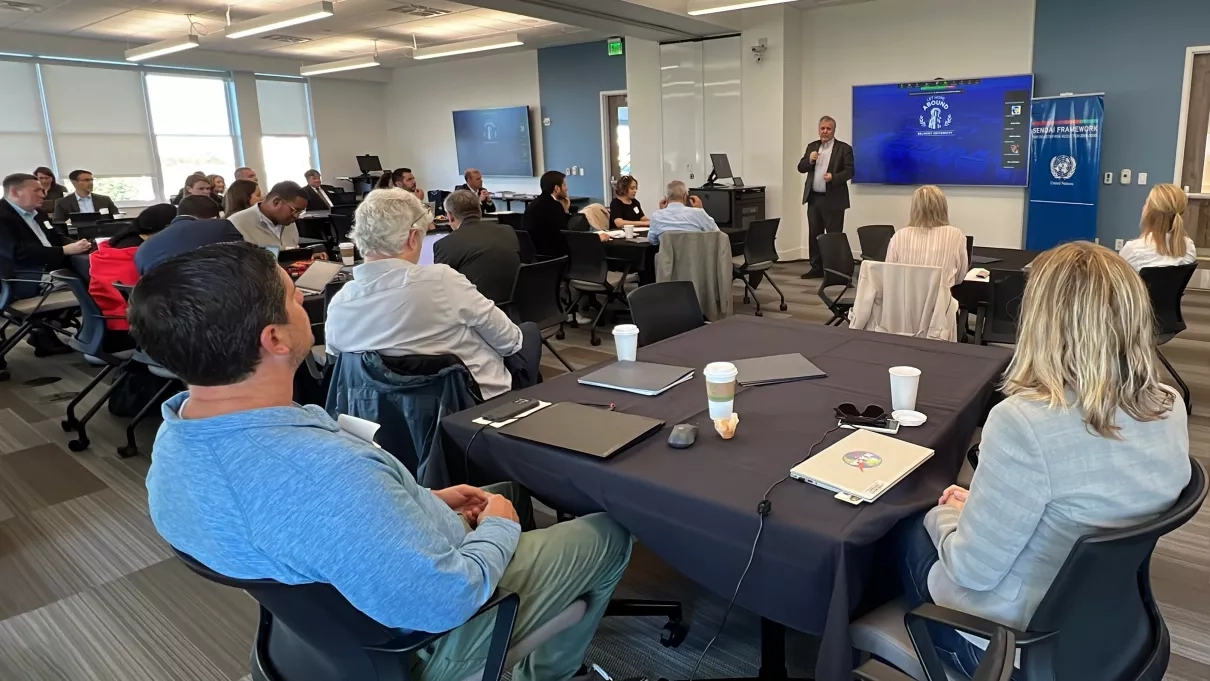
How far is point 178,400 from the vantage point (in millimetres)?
1307

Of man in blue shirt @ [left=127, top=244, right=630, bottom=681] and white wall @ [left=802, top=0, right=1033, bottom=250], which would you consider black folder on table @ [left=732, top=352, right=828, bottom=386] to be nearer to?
man in blue shirt @ [left=127, top=244, right=630, bottom=681]

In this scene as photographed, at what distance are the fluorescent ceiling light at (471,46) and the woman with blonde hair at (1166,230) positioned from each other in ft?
26.2

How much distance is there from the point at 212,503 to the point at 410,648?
1.27 feet

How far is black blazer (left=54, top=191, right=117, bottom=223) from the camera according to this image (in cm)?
834

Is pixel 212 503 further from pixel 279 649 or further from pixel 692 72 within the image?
pixel 692 72

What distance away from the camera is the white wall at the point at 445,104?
12188mm

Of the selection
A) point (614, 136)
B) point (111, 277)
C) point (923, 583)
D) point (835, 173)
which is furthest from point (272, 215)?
point (614, 136)

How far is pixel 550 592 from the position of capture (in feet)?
5.09

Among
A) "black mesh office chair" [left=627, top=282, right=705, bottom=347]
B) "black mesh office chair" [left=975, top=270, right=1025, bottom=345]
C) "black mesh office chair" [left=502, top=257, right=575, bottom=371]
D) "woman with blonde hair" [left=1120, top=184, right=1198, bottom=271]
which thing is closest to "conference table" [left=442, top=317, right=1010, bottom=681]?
"black mesh office chair" [left=627, top=282, right=705, bottom=347]

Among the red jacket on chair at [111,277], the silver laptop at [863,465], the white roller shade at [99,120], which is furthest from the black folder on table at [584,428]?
the white roller shade at [99,120]

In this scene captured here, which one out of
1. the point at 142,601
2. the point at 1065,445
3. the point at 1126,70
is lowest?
the point at 142,601

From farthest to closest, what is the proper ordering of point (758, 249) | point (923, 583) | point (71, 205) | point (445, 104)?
point (445, 104), point (71, 205), point (758, 249), point (923, 583)

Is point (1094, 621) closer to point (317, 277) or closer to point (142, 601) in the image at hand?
point (142, 601)

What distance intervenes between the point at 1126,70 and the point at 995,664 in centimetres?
783
